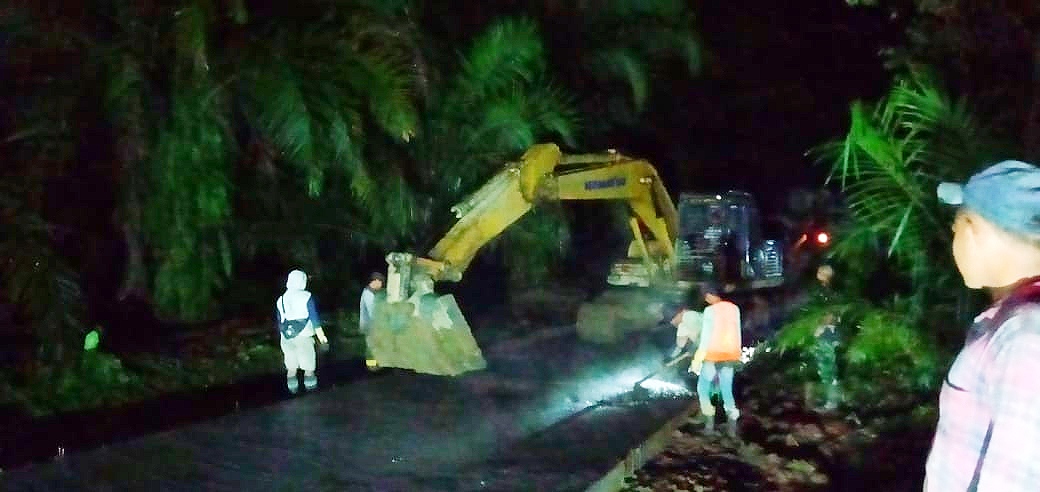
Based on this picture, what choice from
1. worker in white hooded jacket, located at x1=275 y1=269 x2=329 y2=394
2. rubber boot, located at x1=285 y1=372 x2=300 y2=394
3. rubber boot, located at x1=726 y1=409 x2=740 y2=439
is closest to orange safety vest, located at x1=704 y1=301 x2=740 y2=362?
rubber boot, located at x1=726 y1=409 x2=740 y2=439

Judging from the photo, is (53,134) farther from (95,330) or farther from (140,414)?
(140,414)

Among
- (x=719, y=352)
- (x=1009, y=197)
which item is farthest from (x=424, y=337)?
(x=1009, y=197)

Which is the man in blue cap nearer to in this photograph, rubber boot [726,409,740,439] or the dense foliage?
rubber boot [726,409,740,439]

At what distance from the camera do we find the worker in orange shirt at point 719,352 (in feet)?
22.9

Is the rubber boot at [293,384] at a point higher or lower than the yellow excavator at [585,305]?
lower

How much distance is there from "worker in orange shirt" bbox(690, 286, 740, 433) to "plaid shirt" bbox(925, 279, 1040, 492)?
14.9 feet

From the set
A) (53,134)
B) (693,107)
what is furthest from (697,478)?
(693,107)

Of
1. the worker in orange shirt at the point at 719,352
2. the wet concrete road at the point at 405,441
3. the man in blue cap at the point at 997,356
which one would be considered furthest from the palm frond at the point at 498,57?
the man in blue cap at the point at 997,356

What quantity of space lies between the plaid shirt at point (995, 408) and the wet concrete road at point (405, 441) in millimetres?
3808

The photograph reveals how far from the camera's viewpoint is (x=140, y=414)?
8.29 meters

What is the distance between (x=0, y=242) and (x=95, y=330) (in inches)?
59.3

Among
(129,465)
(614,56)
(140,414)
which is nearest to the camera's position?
(129,465)

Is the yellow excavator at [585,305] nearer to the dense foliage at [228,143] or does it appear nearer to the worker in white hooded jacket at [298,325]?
the worker in white hooded jacket at [298,325]

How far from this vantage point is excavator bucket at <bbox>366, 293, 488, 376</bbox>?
882 cm
